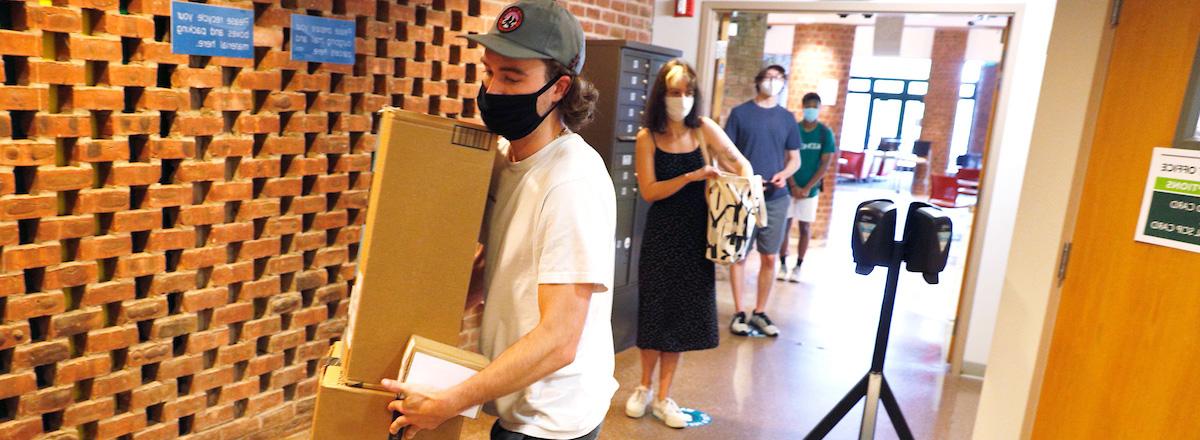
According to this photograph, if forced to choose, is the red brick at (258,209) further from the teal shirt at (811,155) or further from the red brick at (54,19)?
the teal shirt at (811,155)

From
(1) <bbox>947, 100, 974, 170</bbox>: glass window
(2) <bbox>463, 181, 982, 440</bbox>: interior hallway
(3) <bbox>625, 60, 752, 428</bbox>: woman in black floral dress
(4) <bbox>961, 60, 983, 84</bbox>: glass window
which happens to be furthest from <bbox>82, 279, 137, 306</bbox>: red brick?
(4) <bbox>961, 60, 983, 84</bbox>: glass window

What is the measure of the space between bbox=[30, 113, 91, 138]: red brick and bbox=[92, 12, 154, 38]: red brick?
0.84 ft

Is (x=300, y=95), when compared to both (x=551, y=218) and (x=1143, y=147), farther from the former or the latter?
(x=1143, y=147)

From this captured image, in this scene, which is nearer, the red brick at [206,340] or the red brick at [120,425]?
the red brick at [120,425]

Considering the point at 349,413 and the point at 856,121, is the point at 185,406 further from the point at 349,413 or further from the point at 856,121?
the point at 856,121

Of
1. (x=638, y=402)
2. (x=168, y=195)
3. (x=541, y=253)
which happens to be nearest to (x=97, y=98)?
(x=168, y=195)

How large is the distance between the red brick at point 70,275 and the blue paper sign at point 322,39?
3.09ft

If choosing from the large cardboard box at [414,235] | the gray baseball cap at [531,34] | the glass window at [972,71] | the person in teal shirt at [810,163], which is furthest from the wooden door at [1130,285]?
the glass window at [972,71]

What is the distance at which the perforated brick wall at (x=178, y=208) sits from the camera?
2.19 metres

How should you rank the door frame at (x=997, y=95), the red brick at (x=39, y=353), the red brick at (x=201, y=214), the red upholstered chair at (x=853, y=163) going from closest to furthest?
1. the red brick at (x=39, y=353)
2. the red brick at (x=201, y=214)
3. the door frame at (x=997, y=95)
4. the red upholstered chair at (x=853, y=163)

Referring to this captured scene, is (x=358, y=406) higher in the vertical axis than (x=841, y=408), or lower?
higher

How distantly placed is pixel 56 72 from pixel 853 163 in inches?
561

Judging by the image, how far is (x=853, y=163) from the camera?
15.0m

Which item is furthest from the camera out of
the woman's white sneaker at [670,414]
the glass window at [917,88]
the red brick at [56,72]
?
the glass window at [917,88]
